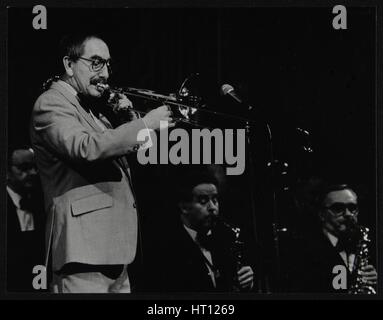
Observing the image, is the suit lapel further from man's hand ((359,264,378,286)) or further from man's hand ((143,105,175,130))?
man's hand ((359,264,378,286))

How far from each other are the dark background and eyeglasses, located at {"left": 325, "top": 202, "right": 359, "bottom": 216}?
6 cm

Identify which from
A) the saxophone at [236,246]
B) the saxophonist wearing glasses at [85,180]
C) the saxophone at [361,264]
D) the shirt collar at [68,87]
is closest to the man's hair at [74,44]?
the saxophonist wearing glasses at [85,180]

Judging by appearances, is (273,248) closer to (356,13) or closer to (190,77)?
(190,77)

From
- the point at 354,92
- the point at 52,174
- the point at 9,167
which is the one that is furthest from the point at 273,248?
the point at 9,167

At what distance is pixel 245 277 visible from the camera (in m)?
4.68

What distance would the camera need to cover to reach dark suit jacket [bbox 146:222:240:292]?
468 centimetres

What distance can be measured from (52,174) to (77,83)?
0.60 m

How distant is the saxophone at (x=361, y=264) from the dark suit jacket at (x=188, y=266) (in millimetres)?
784

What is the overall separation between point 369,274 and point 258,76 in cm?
145

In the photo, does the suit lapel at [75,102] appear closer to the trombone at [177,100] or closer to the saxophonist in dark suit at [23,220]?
the trombone at [177,100]

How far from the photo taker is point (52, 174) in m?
4.64

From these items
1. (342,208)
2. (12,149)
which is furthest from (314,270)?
(12,149)

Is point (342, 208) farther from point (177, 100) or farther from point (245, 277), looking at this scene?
point (177, 100)

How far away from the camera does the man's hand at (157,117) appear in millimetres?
4656
